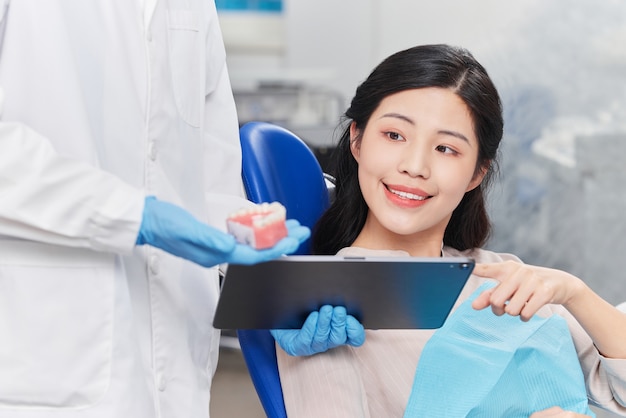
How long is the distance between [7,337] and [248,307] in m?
0.32

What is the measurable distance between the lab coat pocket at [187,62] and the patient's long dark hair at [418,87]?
385mm

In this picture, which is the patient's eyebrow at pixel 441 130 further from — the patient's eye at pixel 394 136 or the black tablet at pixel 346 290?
the black tablet at pixel 346 290

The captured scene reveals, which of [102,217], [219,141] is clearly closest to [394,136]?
[219,141]

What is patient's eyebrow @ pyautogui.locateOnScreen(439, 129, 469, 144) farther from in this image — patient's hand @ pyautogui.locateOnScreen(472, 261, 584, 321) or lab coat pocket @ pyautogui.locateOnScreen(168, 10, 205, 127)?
lab coat pocket @ pyautogui.locateOnScreen(168, 10, 205, 127)

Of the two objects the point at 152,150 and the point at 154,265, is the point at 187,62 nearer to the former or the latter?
the point at 152,150

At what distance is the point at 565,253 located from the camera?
3.82 m

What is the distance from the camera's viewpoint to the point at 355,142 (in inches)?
62.4

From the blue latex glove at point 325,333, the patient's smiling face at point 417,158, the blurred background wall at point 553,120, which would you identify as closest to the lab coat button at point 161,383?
the blue latex glove at point 325,333

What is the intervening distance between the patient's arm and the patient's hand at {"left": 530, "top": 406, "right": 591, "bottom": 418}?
14cm

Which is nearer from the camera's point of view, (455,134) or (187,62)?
(187,62)

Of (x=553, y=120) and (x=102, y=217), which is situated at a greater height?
(x=102, y=217)

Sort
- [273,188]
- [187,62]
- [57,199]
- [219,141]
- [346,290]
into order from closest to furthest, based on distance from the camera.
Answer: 1. [57,199]
2. [346,290]
3. [187,62]
4. [219,141]
5. [273,188]

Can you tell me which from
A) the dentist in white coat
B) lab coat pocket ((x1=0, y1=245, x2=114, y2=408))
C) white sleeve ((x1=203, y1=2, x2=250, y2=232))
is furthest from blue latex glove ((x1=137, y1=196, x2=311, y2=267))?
white sleeve ((x1=203, y1=2, x2=250, y2=232))

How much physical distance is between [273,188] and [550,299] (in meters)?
0.55
